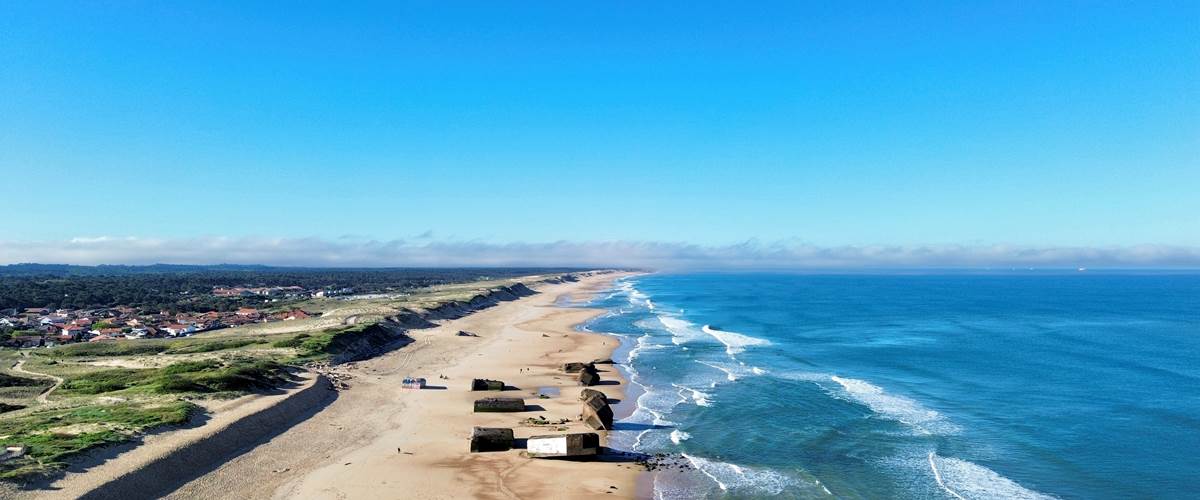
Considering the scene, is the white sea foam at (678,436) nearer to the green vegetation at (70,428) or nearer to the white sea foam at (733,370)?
the white sea foam at (733,370)

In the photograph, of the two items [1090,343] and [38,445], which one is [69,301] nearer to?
[38,445]

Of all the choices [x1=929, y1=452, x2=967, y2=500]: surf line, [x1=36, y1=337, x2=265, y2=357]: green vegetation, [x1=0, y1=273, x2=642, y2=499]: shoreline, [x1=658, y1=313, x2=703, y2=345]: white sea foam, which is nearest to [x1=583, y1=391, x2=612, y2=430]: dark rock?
[x1=0, y1=273, x2=642, y2=499]: shoreline

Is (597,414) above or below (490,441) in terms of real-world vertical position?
above

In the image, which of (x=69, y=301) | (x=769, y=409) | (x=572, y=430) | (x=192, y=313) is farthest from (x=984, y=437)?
(x=69, y=301)

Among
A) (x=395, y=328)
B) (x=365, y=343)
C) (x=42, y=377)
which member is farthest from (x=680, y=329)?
(x=42, y=377)

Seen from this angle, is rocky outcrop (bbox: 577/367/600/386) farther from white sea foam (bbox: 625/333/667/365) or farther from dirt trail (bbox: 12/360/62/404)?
dirt trail (bbox: 12/360/62/404)

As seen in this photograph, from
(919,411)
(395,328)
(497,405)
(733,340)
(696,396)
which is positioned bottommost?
(919,411)

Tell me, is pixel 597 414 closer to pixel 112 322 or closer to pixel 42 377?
pixel 42 377
